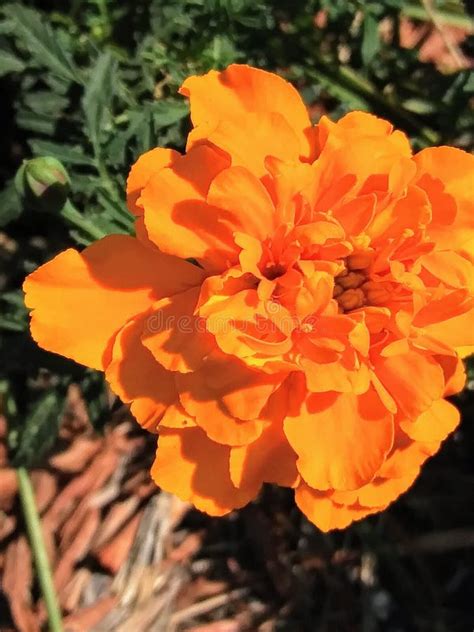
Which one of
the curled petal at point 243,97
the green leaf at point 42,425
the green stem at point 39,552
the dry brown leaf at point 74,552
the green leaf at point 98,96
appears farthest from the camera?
the dry brown leaf at point 74,552

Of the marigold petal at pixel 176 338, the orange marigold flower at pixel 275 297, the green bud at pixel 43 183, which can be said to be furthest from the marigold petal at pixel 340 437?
the green bud at pixel 43 183

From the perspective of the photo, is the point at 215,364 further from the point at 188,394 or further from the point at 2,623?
the point at 2,623

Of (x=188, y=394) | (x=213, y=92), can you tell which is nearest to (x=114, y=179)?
(x=213, y=92)

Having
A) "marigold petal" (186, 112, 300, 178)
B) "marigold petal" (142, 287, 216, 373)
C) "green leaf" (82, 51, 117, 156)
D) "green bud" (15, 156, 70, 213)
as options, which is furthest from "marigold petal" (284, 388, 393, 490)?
"green leaf" (82, 51, 117, 156)

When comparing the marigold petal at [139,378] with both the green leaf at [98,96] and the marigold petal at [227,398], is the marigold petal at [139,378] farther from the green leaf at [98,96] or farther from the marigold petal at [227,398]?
the green leaf at [98,96]

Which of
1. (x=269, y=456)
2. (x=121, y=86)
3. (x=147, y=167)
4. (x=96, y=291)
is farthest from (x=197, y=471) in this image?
(x=121, y=86)

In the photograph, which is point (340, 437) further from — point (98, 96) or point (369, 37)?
point (369, 37)
